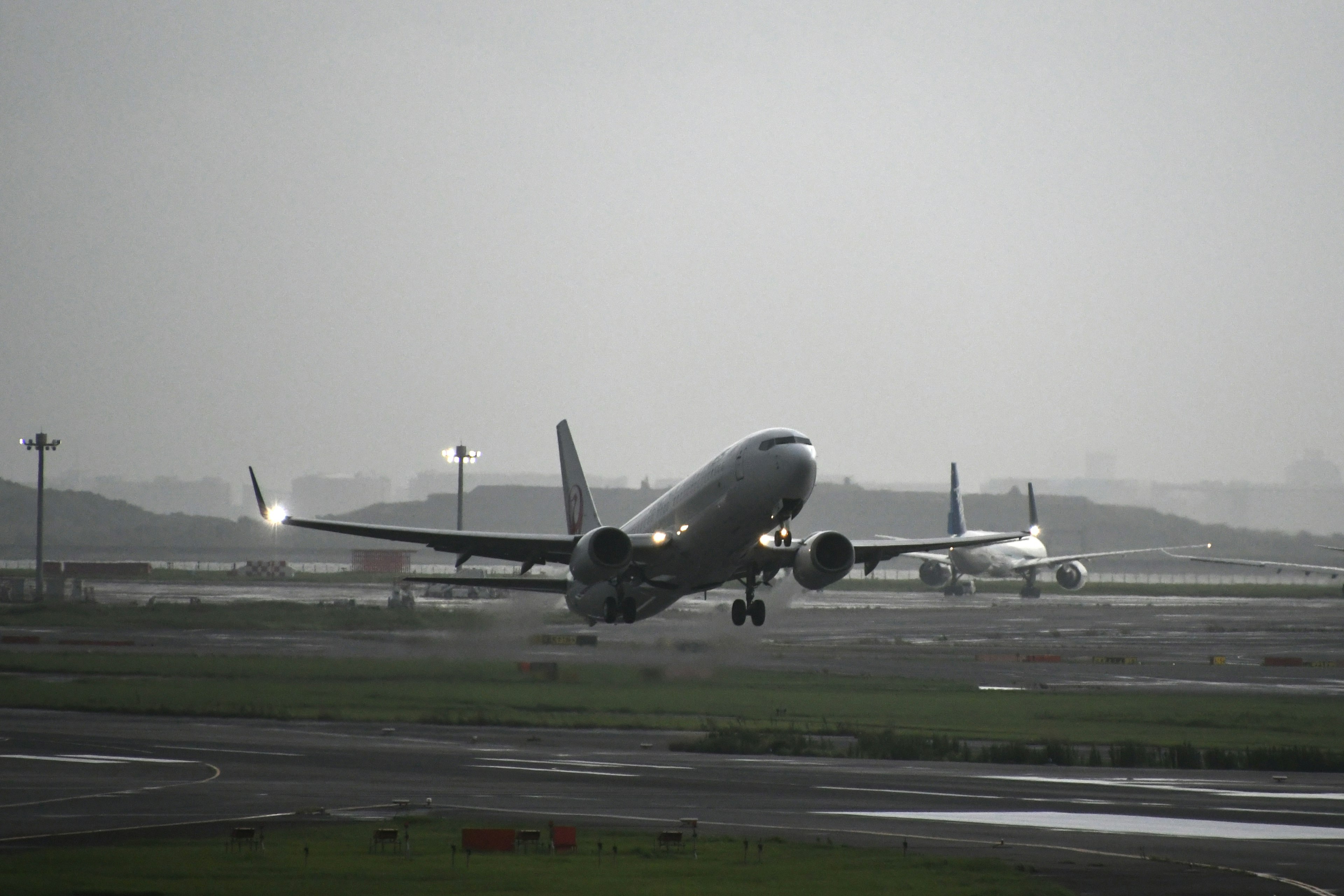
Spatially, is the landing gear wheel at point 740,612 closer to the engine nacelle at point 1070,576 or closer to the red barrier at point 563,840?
the red barrier at point 563,840

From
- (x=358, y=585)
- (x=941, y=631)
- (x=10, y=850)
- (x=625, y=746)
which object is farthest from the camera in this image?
(x=358, y=585)

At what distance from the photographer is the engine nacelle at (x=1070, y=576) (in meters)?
147

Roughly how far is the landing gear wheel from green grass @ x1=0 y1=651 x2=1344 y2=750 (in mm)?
6399

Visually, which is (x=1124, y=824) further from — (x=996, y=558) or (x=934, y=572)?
(x=934, y=572)

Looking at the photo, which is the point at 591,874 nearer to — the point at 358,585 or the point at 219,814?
the point at 219,814

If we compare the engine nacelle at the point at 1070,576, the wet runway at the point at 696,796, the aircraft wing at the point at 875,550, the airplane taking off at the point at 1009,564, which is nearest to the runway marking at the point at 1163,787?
the wet runway at the point at 696,796

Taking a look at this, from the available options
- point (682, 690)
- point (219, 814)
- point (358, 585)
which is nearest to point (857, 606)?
point (358, 585)

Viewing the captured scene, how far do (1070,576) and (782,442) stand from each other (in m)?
112

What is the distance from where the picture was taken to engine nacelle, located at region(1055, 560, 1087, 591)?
147375mm

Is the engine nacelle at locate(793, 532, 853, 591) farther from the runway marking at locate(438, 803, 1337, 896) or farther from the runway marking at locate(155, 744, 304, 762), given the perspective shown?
the runway marking at locate(155, 744, 304, 762)

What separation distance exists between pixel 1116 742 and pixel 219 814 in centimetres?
3202

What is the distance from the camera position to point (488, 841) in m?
30.9

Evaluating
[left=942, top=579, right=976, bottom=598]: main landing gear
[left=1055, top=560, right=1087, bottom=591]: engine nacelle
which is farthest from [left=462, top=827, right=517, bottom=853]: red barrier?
[left=1055, top=560, right=1087, bottom=591]: engine nacelle

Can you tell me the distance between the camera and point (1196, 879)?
28438 millimetres
